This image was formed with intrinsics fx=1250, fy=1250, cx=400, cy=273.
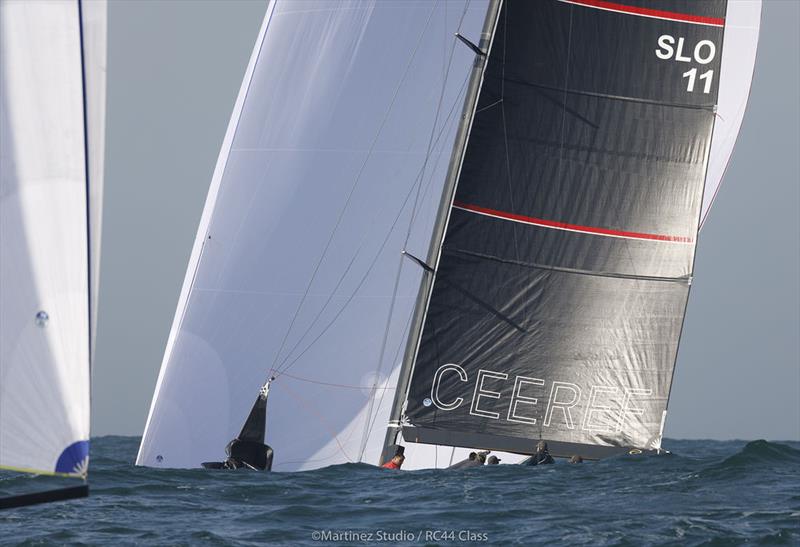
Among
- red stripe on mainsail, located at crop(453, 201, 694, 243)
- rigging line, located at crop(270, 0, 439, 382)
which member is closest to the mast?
red stripe on mainsail, located at crop(453, 201, 694, 243)

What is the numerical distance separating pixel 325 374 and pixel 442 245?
8.34ft

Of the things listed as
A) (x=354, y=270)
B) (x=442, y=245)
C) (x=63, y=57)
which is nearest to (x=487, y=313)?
(x=442, y=245)

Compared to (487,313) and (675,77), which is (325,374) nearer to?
(487,313)

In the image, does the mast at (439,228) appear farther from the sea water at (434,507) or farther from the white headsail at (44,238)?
the white headsail at (44,238)

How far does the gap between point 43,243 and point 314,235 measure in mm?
10018

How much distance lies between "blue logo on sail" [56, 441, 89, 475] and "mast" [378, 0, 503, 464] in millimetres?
8892

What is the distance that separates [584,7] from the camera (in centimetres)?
1582

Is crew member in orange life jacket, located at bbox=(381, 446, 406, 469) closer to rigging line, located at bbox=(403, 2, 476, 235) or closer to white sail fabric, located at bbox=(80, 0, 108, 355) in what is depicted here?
rigging line, located at bbox=(403, 2, 476, 235)

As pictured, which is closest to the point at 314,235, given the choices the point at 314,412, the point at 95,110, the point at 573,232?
the point at 314,412

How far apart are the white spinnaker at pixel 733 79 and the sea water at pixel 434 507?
4.75 meters

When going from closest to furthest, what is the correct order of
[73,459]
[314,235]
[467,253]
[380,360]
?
[73,459] → [467,253] → [314,235] → [380,360]

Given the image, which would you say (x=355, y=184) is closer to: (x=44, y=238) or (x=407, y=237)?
(x=407, y=237)

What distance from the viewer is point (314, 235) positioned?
16766 mm

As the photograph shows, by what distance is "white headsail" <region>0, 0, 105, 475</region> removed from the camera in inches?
264
